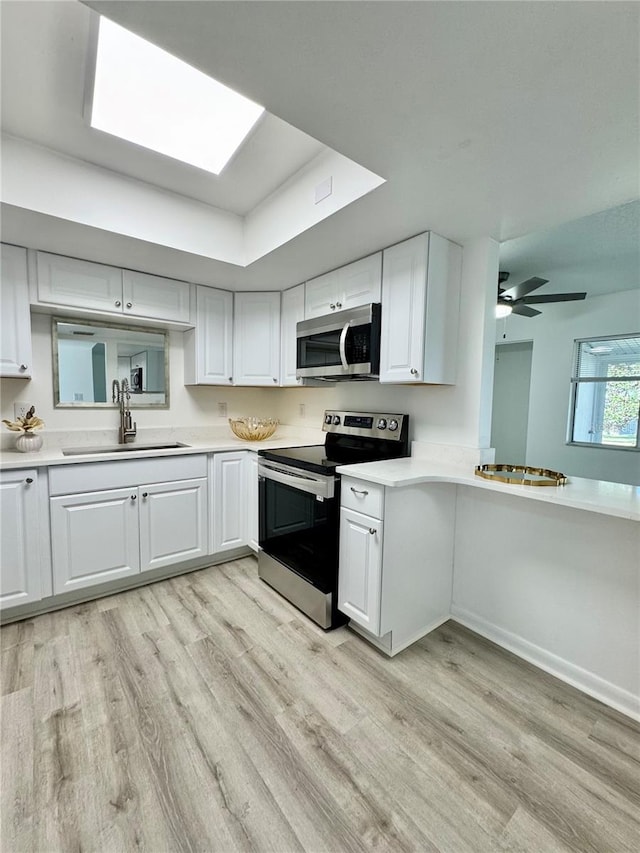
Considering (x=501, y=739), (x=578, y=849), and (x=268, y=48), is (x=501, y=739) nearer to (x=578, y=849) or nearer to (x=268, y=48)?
(x=578, y=849)

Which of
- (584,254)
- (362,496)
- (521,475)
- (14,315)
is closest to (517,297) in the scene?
(584,254)

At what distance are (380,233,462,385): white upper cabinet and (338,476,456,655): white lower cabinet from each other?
667mm

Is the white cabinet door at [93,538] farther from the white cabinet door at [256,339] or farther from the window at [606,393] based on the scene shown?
the window at [606,393]

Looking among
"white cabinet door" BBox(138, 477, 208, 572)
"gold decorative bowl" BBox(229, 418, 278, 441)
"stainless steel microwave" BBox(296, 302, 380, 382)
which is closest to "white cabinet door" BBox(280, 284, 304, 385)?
"stainless steel microwave" BBox(296, 302, 380, 382)

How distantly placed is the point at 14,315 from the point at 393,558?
2.55 metres

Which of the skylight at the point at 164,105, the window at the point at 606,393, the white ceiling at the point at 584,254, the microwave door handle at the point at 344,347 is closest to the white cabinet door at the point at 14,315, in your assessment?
the skylight at the point at 164,105

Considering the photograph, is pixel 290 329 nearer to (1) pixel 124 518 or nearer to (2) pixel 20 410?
(1) pixel 124 518

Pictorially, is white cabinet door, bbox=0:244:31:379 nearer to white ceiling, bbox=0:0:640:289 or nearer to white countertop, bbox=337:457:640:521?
white ceiling, bbox=0:0:640:289

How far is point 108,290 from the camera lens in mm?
2418

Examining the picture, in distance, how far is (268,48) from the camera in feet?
3.00

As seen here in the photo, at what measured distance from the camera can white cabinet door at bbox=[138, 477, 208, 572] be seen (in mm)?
2383

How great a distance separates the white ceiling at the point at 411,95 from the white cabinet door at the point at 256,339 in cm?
112

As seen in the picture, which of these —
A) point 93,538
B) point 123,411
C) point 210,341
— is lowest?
point 93,538

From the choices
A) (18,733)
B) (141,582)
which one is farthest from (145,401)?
(18,733)
